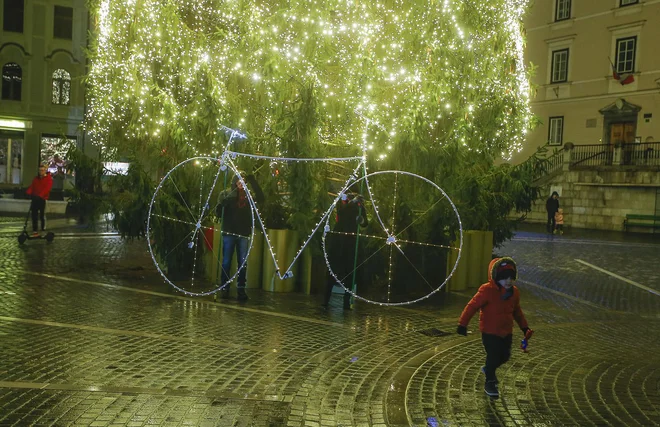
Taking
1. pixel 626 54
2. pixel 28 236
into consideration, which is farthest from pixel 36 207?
pixel 626 54

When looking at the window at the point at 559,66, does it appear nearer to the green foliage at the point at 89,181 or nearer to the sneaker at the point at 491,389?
the green foliage at the point at 89,181

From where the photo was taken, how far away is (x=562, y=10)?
42.5m

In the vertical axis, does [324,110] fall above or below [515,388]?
above

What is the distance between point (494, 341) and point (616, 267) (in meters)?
13.0

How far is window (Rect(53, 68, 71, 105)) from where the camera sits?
1775 inches

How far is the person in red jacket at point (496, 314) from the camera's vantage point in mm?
6520

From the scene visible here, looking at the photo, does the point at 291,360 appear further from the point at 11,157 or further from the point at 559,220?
the point at 11,157

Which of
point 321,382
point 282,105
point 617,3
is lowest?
point 321,382

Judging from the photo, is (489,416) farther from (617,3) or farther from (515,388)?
(617,3)

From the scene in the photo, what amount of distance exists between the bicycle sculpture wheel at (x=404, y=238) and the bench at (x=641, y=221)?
24244mm

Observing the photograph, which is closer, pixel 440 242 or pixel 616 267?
pixel 440 242

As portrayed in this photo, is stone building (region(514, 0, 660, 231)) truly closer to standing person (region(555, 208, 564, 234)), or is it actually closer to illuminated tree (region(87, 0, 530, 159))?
standing person (region(555, 208, 564, 234))

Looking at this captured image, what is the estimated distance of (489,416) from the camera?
19.4 feet

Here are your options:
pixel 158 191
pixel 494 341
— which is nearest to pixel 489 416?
pixel 494 341
